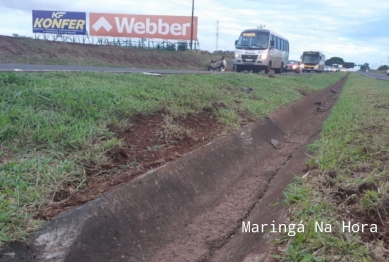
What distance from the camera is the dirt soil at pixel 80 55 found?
26095mm

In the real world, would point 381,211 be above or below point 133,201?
above

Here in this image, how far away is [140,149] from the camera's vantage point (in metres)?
5.56

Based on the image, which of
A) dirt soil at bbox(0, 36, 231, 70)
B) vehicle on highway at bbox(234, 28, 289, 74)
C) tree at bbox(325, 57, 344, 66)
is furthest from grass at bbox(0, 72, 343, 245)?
tree at bbox(325, 57, 344, 66)

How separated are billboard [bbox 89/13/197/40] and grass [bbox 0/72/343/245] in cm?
3557

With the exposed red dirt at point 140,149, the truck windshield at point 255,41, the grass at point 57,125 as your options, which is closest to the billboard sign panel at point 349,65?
the truck windshield at point 255,41

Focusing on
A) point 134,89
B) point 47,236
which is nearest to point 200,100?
point 134,89

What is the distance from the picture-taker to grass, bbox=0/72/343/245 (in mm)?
3723

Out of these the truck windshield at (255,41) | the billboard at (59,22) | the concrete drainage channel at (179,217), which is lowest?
the concrete drainage channel at (179,217)

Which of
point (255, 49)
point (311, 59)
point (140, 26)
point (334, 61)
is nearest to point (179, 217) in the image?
point (255, 49)

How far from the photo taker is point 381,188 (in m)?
3.87

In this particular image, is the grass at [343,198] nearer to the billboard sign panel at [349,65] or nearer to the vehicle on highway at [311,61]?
the vehicle on highway at [311,61]

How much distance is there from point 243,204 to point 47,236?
2.74 metres

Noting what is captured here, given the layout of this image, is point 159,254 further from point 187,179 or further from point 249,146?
point 249,146

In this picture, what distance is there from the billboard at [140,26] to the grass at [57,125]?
117 feet
